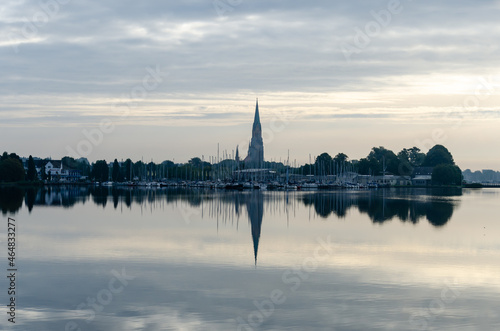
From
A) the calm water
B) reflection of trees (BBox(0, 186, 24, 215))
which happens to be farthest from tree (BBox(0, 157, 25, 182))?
the calm water

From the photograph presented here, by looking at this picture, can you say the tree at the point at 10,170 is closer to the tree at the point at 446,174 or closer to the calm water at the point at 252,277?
the calm water at the point at 252,277

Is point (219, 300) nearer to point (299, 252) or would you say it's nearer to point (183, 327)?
point (183, 327)

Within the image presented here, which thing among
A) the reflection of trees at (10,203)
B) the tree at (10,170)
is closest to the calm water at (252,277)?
the reflection of trees at (10,203)

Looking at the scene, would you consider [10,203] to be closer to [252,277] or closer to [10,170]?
[252,277]

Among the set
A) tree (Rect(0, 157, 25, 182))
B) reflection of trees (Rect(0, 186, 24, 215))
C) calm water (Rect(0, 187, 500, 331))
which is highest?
tree (Rect(0, 157, 25, 182))

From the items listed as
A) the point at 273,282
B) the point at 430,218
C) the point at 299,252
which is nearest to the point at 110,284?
the point at 273,282

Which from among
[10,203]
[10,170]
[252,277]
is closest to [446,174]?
[10,170]

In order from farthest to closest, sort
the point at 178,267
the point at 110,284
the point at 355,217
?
1. the point at 355,217
2. the point at 178,267
3. the point at 110,284

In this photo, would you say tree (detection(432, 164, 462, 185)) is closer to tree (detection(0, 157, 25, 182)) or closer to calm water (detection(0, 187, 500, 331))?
tree (detection(0, 157, 25, 182))

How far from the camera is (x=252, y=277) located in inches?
1006

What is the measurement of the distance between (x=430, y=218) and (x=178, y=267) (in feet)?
123

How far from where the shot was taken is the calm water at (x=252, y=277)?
18719mm

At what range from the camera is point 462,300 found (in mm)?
21516

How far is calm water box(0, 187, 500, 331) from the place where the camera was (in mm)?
18719
